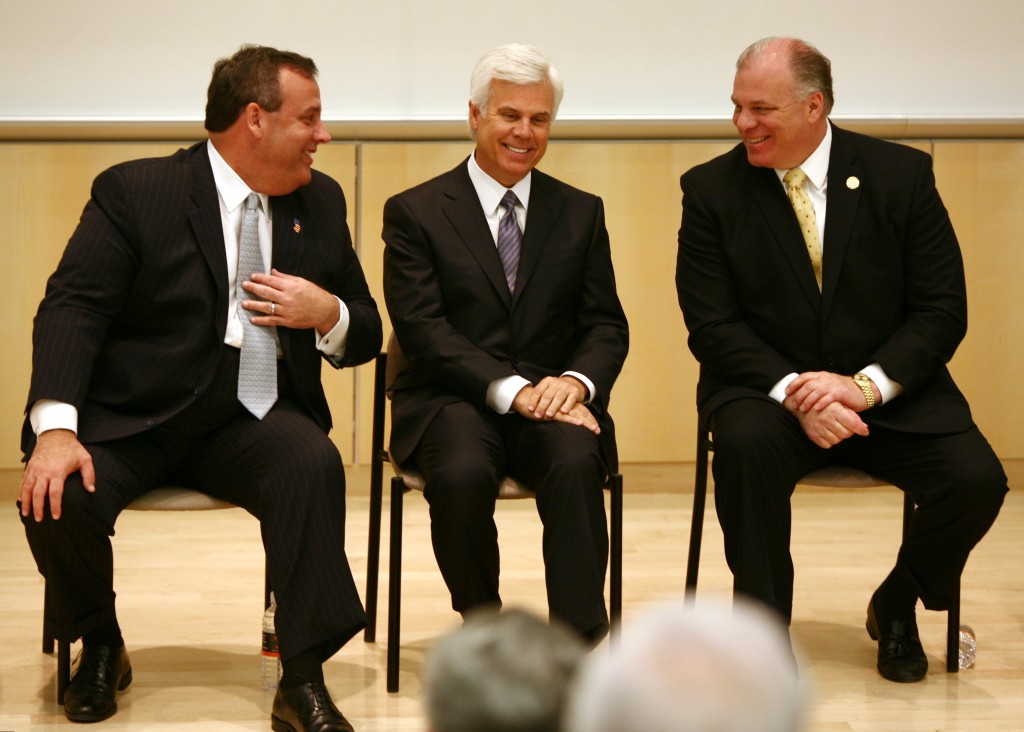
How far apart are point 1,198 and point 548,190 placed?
2250 millimetres

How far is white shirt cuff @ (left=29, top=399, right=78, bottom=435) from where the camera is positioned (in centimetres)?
274

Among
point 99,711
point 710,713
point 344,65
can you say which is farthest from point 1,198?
point 710,713

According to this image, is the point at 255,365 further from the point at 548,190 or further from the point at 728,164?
the point at 728,164

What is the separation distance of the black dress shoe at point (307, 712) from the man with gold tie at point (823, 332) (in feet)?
3.07

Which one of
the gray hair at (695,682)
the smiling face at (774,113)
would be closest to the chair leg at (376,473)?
the smiling face at (774,113)

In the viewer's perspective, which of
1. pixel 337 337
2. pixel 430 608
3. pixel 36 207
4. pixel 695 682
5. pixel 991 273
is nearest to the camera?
pixel 695 682

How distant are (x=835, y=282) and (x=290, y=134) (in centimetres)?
133

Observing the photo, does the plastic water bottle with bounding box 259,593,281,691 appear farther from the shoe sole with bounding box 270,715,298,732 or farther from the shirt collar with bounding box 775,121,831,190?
the shirt collar with bounding box 775,121,831,190

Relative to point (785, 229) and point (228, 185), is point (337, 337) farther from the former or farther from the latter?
point (785, 229)

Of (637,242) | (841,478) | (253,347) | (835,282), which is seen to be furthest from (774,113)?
(637,242)

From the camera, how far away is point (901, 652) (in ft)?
10.1

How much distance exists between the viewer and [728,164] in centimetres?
331

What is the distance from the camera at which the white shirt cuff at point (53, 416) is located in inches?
108

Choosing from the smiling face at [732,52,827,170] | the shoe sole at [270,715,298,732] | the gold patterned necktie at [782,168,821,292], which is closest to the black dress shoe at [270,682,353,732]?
the shoe sole at [270,715,298,732]
